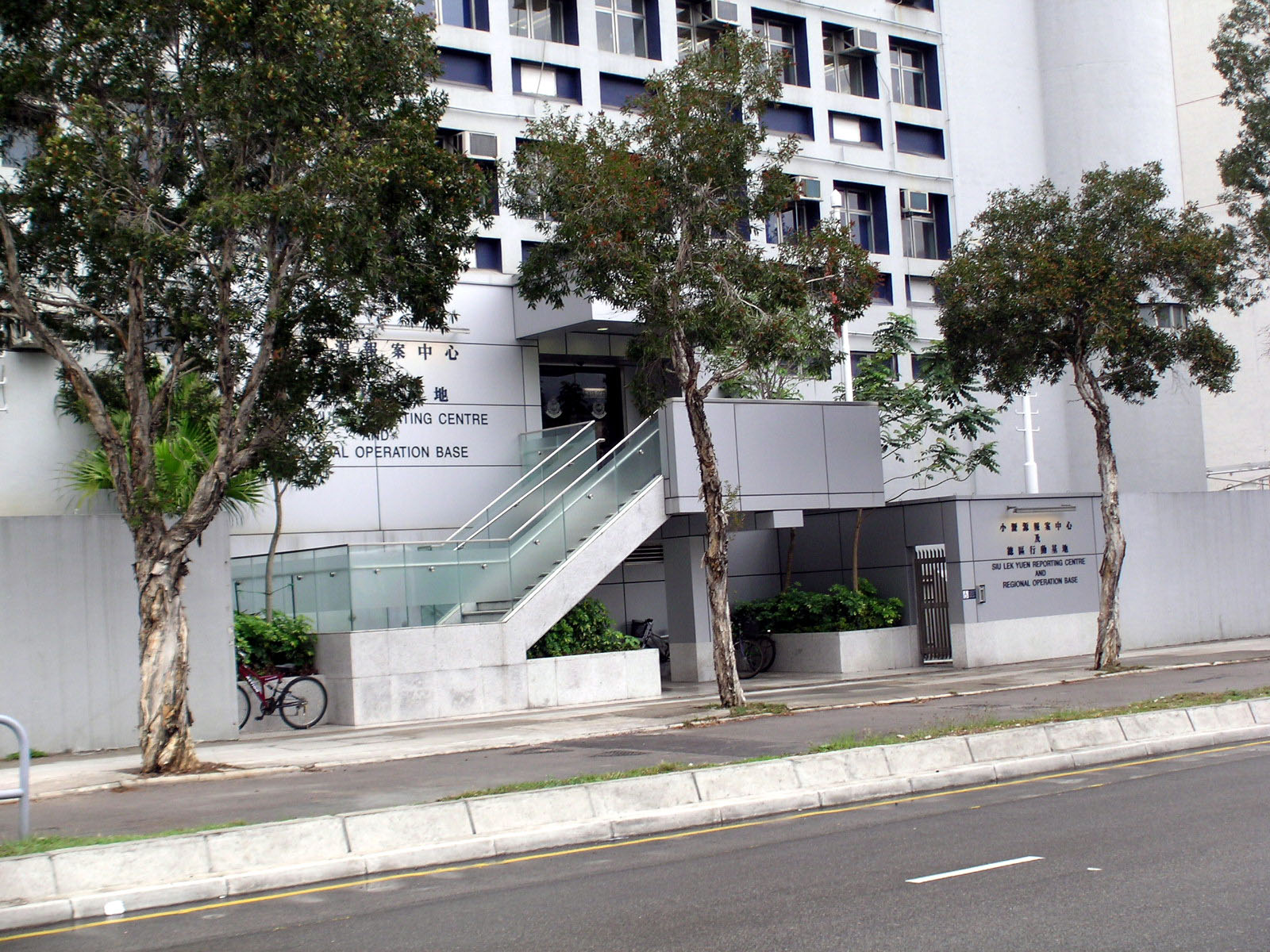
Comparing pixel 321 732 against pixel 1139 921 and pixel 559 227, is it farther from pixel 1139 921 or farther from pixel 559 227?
pixel 1139 921

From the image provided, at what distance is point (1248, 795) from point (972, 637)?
1524cm

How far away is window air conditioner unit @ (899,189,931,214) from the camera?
33.6 metres

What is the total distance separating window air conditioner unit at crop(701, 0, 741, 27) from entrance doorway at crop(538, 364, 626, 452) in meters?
8.63

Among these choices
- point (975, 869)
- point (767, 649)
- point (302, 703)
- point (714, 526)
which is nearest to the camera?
point (975, 869)

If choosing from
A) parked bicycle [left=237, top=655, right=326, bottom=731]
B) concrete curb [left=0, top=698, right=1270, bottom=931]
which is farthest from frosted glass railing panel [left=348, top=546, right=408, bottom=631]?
concrete curb [left=0, top=698, right=1270, bottom=931]

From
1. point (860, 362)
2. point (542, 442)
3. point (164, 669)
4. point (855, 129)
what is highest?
point (855, 129)

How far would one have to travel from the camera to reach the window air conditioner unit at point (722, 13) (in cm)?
3086

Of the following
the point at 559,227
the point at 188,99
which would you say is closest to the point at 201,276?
the point at 188,99

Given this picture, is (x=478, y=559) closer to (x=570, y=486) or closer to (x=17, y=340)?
(x=570, y=486)

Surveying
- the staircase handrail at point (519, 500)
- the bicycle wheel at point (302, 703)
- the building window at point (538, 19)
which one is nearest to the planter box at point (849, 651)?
the staircase handrail at point (519, 500)

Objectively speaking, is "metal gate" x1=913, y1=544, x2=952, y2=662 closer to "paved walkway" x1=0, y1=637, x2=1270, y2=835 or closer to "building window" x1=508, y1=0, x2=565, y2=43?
"paved walkway" x1=0, y1=637, x2=1270, y2=835

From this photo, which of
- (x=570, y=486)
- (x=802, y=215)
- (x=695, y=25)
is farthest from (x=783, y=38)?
(x=570, y=486)

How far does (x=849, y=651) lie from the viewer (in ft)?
84.2

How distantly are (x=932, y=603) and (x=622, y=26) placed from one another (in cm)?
1433
